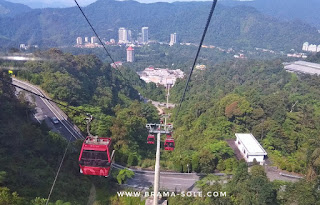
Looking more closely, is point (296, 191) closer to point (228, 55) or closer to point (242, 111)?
point (242, 111)

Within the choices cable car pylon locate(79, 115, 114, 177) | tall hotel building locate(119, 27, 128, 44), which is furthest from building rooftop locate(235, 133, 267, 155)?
tall hotel building locate(119, 27, 128, 44)

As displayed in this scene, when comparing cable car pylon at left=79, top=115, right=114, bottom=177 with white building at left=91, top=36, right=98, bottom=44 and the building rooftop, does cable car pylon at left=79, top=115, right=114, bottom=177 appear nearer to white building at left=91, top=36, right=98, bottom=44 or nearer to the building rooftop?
the building rooftop

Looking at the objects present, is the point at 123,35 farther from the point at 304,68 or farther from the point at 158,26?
the point at 304,68

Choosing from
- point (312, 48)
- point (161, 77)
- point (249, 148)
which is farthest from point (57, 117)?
point (312, 48)

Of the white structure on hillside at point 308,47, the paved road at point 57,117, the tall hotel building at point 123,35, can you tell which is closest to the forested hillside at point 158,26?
the white structure on hillside at point 308,47

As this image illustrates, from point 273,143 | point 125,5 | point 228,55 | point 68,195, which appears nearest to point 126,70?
point 273,143

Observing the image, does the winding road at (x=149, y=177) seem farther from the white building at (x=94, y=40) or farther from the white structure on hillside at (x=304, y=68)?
the white building at (x=94, y=40)
